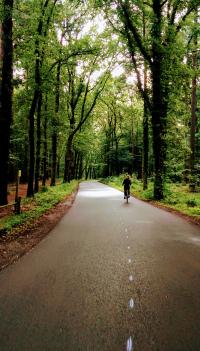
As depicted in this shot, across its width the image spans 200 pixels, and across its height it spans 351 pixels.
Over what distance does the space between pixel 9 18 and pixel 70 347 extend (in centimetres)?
1484

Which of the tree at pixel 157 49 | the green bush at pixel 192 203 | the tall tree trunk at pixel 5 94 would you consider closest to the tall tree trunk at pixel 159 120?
the tree at pixel 157 49

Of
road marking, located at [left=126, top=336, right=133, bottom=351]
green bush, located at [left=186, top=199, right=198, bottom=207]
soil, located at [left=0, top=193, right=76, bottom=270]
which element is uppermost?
green bush, located at [left=186, top=199, right=198, bottom=207]

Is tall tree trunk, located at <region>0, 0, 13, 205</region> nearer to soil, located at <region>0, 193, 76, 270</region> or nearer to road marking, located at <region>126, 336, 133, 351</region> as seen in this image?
soil, located at <region>0, 193, 76, 270</region>

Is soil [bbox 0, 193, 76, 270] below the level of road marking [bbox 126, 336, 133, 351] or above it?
below

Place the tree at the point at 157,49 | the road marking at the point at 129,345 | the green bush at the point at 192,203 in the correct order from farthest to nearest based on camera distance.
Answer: the tree at the point at 157,49
the green bush at the point at 192,203
the road marking at the point at 129,345

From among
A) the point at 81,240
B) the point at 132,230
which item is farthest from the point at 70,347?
the point at 132,230

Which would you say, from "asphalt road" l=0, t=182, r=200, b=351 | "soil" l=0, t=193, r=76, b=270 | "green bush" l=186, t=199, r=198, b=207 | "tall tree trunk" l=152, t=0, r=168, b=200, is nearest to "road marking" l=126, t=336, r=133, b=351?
"asphalt road" l=0, t=182, r=200, b=351

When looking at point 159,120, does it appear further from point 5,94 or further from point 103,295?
point 103,295

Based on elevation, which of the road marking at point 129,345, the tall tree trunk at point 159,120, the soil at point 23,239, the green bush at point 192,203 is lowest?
the soil at point 23,239

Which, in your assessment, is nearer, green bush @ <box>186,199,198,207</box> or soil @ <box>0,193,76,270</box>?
soil @ <box>0,193,76,270</box>

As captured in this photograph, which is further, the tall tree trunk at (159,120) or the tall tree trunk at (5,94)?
the tall tree trunk at (159,120)

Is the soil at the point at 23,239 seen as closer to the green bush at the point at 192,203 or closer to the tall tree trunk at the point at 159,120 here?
the green bush at the point at 192,203

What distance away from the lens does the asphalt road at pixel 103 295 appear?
12.5ft

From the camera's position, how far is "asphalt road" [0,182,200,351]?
3820 millimetres
